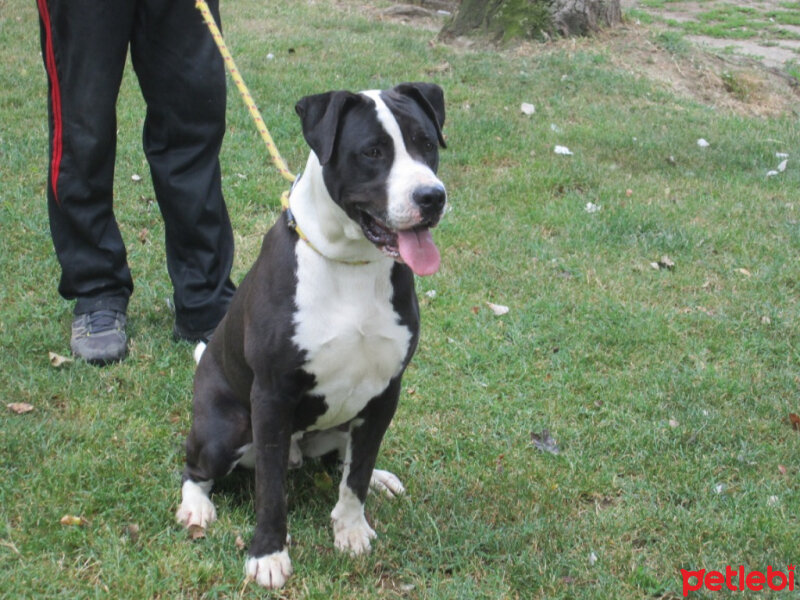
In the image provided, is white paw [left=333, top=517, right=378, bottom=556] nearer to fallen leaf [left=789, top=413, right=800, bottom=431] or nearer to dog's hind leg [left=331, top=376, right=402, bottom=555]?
dog's hind leg [left=331, top=376, right=402, bottom=555]

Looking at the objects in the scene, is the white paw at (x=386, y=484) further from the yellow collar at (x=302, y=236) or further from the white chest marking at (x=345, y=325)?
the yellow collar at (x=302, y=236)

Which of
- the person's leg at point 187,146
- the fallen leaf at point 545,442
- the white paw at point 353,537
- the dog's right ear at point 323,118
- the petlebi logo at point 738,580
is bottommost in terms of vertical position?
the fallen leaf at point 545,442

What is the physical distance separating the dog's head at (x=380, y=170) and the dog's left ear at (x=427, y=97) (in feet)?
0.46

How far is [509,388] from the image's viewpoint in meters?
3.87

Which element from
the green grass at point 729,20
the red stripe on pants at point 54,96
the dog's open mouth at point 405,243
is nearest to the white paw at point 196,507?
the dog's open mouth at point 405,243

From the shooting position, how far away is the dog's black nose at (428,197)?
2.37 m

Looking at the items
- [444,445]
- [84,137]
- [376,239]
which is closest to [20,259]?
[84,137]

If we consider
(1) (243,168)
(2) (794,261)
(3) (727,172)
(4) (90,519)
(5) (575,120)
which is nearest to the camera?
(4) (90,519)

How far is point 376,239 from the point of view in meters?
2.46

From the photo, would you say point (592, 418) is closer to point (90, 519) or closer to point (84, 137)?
point (90, 519)

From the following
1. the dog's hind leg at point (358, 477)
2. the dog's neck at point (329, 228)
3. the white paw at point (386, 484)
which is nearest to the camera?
the dog's neck at point (329, 228)

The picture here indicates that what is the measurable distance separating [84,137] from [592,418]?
92.6 inches

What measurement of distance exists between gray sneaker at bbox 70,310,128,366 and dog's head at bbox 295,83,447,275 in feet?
5.62

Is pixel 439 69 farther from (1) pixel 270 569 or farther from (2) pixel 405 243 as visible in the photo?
(1) pixel 270 569
